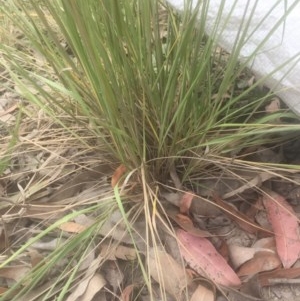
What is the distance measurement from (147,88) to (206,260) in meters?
0.34

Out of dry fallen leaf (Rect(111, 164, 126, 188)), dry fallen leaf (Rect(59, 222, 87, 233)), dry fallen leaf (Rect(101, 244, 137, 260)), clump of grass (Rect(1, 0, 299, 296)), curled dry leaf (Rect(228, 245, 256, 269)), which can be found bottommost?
dry fallen leaf (Rect(59, 222, 87, 233))

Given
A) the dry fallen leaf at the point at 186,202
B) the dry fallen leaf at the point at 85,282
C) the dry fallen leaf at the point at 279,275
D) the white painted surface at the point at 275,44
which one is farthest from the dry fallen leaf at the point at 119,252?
the white painted surface at the point at 275,44

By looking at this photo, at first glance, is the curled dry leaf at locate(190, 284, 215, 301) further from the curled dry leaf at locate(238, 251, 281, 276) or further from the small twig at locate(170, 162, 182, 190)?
the small twig at locate(170, 162, 182, 190)

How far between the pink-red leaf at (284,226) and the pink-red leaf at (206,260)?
111mm

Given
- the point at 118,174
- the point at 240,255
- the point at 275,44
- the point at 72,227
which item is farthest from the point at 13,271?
the point at 275,44

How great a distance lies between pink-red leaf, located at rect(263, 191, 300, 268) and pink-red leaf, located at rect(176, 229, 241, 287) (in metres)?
0.11

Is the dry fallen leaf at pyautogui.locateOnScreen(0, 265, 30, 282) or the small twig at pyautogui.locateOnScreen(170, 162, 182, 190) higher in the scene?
the small twig at pyautogui.locateOnScreen(170, 162, 182, 190)

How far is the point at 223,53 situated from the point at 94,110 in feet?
1.07

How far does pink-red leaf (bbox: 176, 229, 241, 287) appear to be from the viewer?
917 mm

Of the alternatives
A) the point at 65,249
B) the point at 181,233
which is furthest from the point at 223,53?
the point at 65,249

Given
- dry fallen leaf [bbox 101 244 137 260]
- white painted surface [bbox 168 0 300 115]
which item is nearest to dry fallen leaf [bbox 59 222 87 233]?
dry fallen leaf [bbox 101 244 137 260]

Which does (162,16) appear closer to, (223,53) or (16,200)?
(223,53)

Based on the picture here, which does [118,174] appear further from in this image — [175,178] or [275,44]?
[275,44]

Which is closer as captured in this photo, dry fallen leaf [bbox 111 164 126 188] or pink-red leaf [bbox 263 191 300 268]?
pink-red leaf [bbox 263 191 300 268]
